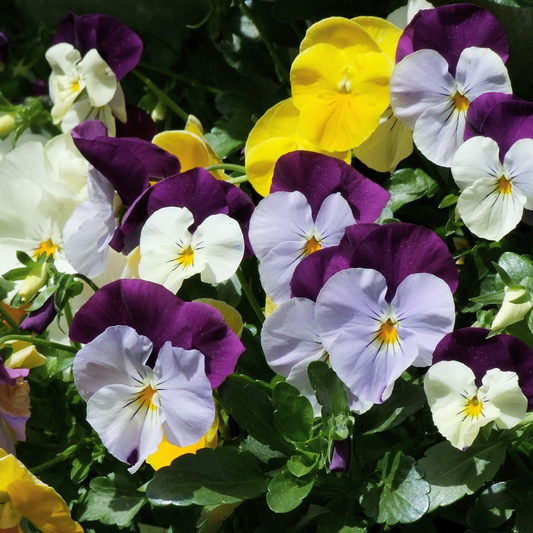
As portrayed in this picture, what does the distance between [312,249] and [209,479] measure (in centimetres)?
24

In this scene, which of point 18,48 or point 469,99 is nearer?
point 469,99

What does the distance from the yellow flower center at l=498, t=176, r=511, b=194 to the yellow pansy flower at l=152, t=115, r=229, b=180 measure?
0.31 m

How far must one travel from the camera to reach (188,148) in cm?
93

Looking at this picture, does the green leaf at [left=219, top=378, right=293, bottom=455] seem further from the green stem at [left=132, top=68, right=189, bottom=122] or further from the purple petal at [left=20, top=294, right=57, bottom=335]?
the green stem at [left=132, top=68, right=189, bottom=122]

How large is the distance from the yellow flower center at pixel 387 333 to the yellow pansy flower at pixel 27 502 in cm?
33

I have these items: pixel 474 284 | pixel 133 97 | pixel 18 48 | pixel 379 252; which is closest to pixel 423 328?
pixel 379 252

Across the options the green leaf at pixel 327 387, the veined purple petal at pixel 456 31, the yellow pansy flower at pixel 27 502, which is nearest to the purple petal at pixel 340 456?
the green leaf at pixel 327 387

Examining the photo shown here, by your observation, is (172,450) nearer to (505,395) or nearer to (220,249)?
(220,249)

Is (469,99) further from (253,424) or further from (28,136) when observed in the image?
(28,136)

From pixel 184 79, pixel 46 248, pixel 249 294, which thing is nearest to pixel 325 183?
pixel 249 294

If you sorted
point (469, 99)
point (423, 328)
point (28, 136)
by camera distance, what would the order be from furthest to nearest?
point (28, 136)
point (469, 99)
point (423, 328)

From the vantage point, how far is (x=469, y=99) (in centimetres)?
84

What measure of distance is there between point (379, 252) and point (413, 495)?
213 mm

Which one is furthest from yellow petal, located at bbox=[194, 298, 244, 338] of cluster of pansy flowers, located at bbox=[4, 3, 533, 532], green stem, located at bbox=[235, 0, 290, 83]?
green stem, located at bbox=[235, 0, 290, 83]
